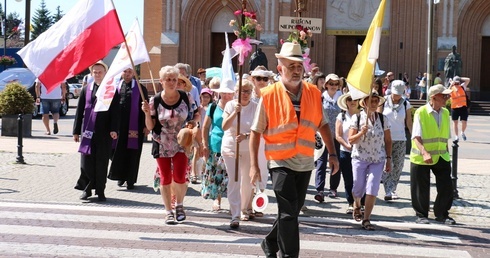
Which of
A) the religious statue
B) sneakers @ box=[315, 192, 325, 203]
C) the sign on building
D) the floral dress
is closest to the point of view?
the floral dress

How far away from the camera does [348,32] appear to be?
135ft

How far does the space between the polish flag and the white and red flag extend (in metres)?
0.39

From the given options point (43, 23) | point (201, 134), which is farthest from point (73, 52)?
point (43, 23)

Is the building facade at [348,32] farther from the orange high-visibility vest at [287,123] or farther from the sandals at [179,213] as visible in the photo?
the orange high-visibility vest at [287,123]

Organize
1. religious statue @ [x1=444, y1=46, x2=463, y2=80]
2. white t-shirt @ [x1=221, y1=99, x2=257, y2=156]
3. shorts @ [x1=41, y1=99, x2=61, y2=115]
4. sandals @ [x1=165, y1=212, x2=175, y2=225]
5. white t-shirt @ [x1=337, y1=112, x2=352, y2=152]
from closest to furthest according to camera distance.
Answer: sandals @ [x1=165, y1=212, x2=175, y2=225], white t-shirt @ [x1=221, y1=99, x2=257, y2=156], white t-shirt @ [x1=337, y1=112, x2=352, y2=152], shorts @ [x1=41, y1=99, x2=61, y2=115], religious statue @ [x1=444, y1=46, x2=463, y2=80]

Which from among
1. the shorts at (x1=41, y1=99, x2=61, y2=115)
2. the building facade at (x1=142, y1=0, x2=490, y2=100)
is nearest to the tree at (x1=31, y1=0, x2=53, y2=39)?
the building facade at (x1=142, y1=0, x2=490, y2=100)

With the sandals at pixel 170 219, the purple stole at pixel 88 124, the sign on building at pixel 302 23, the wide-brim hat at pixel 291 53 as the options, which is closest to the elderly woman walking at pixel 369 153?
the sandals at pixel 170 219

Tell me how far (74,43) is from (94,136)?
2.34m

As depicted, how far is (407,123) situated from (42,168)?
6784 millimetres

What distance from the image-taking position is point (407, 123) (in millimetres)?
13555

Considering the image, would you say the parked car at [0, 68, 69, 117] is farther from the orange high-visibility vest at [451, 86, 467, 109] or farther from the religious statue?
the religious statue

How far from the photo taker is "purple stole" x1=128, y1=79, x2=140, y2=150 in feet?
42.0

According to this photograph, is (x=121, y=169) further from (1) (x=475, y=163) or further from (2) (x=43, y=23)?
(2) (x=43, y=23)

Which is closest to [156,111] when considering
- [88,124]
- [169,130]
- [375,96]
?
[169,130]
